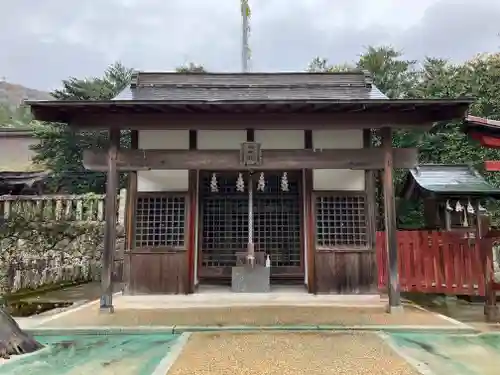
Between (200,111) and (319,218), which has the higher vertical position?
(200,111)

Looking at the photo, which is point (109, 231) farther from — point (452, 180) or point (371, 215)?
point (452, 180)

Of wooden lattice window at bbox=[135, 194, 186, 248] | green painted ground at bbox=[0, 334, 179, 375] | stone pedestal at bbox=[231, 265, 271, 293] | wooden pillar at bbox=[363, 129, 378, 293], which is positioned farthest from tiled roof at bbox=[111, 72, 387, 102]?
green painted ground at bbox=[0, 334, 179, 375]

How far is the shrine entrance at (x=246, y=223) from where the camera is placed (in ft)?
29.7

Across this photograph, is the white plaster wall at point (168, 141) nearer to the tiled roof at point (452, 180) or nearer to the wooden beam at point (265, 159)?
the wooden beam at point (265, 159)

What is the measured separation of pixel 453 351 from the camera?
14.8ft

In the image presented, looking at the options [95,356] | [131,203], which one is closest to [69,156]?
[131,203]

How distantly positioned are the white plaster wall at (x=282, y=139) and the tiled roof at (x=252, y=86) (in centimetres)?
90

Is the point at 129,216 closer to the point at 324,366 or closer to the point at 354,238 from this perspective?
the point at 354,238

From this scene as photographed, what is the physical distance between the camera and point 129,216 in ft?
27.8

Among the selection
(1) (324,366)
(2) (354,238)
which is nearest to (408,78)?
(2) (354,238)

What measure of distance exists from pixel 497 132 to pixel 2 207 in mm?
12126

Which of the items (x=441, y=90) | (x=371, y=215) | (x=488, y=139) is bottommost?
(x=371, y=215)

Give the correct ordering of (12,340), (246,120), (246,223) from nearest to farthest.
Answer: (12,340)
(246,120)
(246,223)

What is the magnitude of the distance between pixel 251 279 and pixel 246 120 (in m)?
3.57
